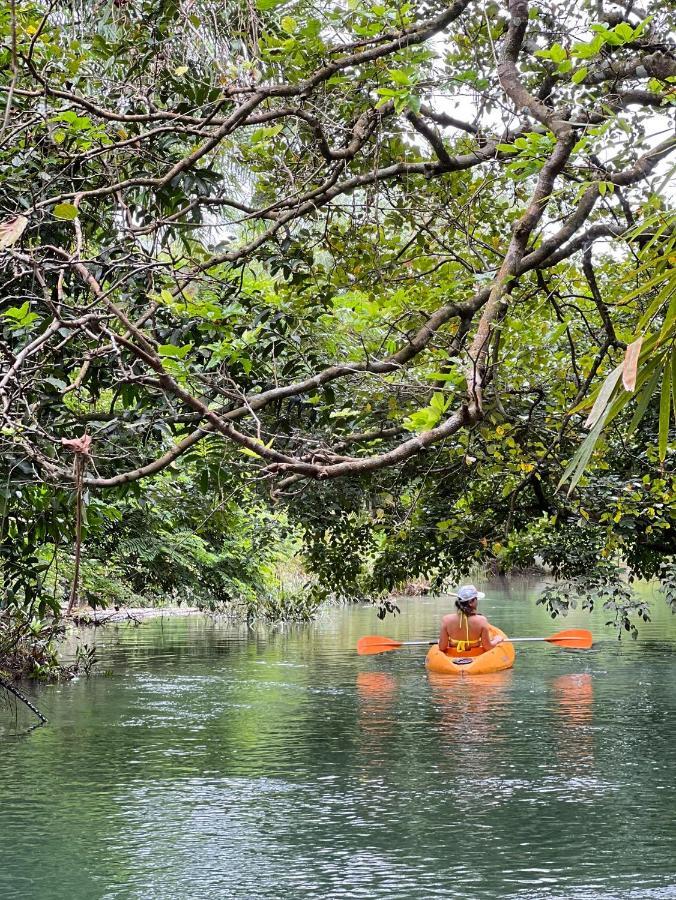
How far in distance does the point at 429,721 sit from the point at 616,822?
445 cm

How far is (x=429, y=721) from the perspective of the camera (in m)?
12.3

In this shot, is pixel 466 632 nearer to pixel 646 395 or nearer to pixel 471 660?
pixel 471 660

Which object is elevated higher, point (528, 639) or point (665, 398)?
point (665, 398)

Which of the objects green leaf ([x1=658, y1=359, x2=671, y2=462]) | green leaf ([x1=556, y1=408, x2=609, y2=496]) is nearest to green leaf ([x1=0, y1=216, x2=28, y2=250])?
green leaf ([x1=556, y1=408, x2=609, y2=496])

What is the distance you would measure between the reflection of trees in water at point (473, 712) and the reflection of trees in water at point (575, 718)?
0.60 metres

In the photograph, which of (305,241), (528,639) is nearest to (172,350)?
(305,241)

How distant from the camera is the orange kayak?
15.3 m

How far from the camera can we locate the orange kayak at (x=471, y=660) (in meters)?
15.3

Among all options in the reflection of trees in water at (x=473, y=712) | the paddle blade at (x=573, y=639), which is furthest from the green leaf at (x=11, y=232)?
the paddle blade at (x=573, y=639)

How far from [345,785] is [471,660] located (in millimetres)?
6242

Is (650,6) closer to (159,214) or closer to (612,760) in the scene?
(159,214)

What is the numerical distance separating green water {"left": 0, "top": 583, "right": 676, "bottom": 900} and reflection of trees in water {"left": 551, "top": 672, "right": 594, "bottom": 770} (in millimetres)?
38

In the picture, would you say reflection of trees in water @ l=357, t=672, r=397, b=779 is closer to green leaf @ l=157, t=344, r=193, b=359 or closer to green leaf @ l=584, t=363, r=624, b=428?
green leaf @ l=157, t=344, r=193, b=359

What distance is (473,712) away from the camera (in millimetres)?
12789
